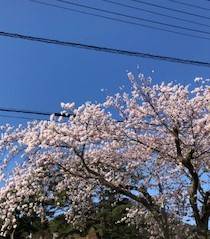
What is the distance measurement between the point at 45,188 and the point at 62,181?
0.59m

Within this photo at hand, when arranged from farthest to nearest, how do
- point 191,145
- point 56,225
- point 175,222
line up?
point 56,225 → point 175,222 → point 191,145

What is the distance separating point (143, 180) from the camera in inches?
544

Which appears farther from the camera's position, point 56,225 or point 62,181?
point 56,225

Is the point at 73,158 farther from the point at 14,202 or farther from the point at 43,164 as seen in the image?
the point at 14,202

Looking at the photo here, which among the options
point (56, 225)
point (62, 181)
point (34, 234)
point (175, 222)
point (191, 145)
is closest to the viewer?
point (191, 145)

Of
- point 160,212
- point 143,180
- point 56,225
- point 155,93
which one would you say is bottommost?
point 160,212

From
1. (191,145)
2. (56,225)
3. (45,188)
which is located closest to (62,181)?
(45,188)

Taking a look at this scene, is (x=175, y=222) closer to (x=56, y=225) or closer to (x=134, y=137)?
(x=134, y=137)

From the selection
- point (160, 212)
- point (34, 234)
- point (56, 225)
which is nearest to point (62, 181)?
point (160, 212)

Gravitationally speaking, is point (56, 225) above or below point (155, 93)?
above

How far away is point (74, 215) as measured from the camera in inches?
595

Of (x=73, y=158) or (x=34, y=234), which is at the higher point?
(x=34, y=234)

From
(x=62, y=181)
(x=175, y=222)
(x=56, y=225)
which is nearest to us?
(x=62, y=181)

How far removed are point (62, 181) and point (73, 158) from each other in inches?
30.7
